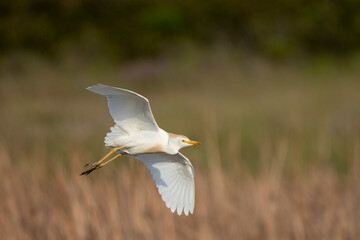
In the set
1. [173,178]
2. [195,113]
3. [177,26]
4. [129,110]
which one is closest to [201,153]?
[195,113]

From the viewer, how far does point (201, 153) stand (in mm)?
5961

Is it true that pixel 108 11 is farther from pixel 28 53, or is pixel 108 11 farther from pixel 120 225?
pixel 120 225

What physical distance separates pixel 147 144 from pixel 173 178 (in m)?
0.22

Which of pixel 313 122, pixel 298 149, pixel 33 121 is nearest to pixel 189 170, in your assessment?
pixel 298 149

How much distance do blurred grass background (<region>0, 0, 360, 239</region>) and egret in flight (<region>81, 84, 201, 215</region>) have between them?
1129mm

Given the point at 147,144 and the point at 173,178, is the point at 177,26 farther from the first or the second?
the point at 147,144

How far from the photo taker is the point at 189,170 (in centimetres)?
105

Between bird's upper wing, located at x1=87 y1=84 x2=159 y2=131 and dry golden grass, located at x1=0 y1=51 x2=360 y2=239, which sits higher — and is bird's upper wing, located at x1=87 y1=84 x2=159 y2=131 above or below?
above

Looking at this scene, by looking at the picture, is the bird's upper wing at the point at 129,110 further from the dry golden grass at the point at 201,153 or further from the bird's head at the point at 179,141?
the dry golden grass at the point at 201,153

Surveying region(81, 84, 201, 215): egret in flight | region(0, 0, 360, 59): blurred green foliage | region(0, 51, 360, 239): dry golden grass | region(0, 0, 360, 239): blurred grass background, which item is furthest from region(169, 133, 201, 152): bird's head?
region(0, 0, 360, 59): blurred green foliage

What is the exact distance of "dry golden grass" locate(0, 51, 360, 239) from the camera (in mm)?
3219

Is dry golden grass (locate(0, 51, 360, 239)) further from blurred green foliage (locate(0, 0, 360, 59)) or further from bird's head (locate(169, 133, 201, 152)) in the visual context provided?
bird's head (locate(169, 133, 201, 152))

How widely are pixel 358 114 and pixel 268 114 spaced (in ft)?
3.95

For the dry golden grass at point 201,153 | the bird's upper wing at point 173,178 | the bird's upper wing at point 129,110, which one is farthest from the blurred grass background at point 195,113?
the bird's upper wing at point 129,110
